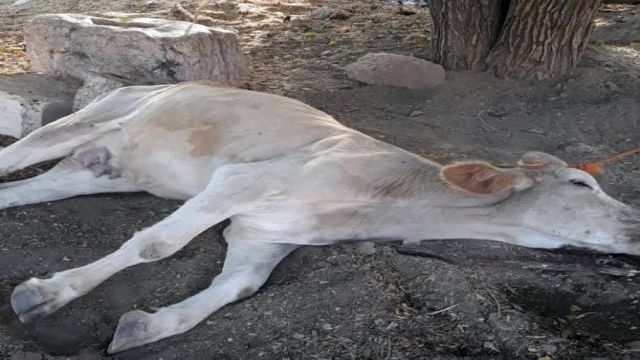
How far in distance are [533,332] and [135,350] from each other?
178 cm

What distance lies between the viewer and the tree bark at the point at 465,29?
7.25m

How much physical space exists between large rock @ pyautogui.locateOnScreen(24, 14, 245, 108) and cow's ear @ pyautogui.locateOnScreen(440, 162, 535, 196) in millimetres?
2984

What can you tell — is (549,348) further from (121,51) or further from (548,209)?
(121,51)

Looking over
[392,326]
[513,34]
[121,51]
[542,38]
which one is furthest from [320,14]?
[392,326]

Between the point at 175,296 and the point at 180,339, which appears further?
the point at 175,296

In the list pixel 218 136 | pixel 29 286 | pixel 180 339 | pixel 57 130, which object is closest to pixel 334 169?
pixel 218 136

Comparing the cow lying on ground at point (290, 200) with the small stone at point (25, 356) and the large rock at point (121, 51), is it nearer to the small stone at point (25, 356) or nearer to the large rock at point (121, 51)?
the small stone at point (25, 356)

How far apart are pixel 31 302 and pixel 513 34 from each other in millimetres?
4848

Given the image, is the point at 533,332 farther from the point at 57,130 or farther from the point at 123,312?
the point at 57,130

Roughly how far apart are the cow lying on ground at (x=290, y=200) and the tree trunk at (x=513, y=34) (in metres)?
2.53

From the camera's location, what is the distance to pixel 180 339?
3.80 m

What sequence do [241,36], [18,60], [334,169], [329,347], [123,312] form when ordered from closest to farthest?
[329,347] < [123,312] < [334,169] < [18,60] < [241,36]

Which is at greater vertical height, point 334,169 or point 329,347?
point 334,169

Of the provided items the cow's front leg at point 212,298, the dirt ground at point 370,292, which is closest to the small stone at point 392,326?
the dirt ground at point 370,292
